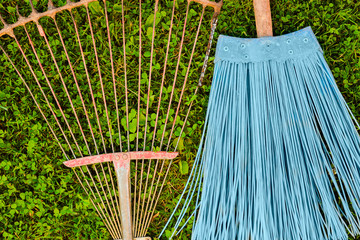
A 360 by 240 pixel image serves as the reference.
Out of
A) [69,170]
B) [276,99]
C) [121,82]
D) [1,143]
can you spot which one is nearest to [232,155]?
[276,99]

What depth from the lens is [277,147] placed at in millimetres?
1295

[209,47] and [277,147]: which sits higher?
[209,47]

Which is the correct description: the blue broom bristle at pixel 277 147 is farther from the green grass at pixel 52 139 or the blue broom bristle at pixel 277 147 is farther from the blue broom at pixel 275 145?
the green grass at pixel 52 139

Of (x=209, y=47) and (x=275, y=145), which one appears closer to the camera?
(x=275, y=145)

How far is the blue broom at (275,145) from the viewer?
129 centimetres

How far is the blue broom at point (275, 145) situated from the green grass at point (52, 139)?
11 cm

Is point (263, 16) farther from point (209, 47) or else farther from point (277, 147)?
point (277, 147)

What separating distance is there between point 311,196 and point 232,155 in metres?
0.29

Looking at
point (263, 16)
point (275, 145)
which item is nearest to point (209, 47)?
Answer: point (263, 16)

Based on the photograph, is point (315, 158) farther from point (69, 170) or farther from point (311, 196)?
point (69, 170)

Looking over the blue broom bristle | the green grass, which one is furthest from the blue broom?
the green grass

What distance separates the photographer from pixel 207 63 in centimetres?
145

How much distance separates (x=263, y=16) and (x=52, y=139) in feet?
2.79

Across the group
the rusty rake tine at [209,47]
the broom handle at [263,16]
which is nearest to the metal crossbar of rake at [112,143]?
the rusty rake tine at [209,47]
